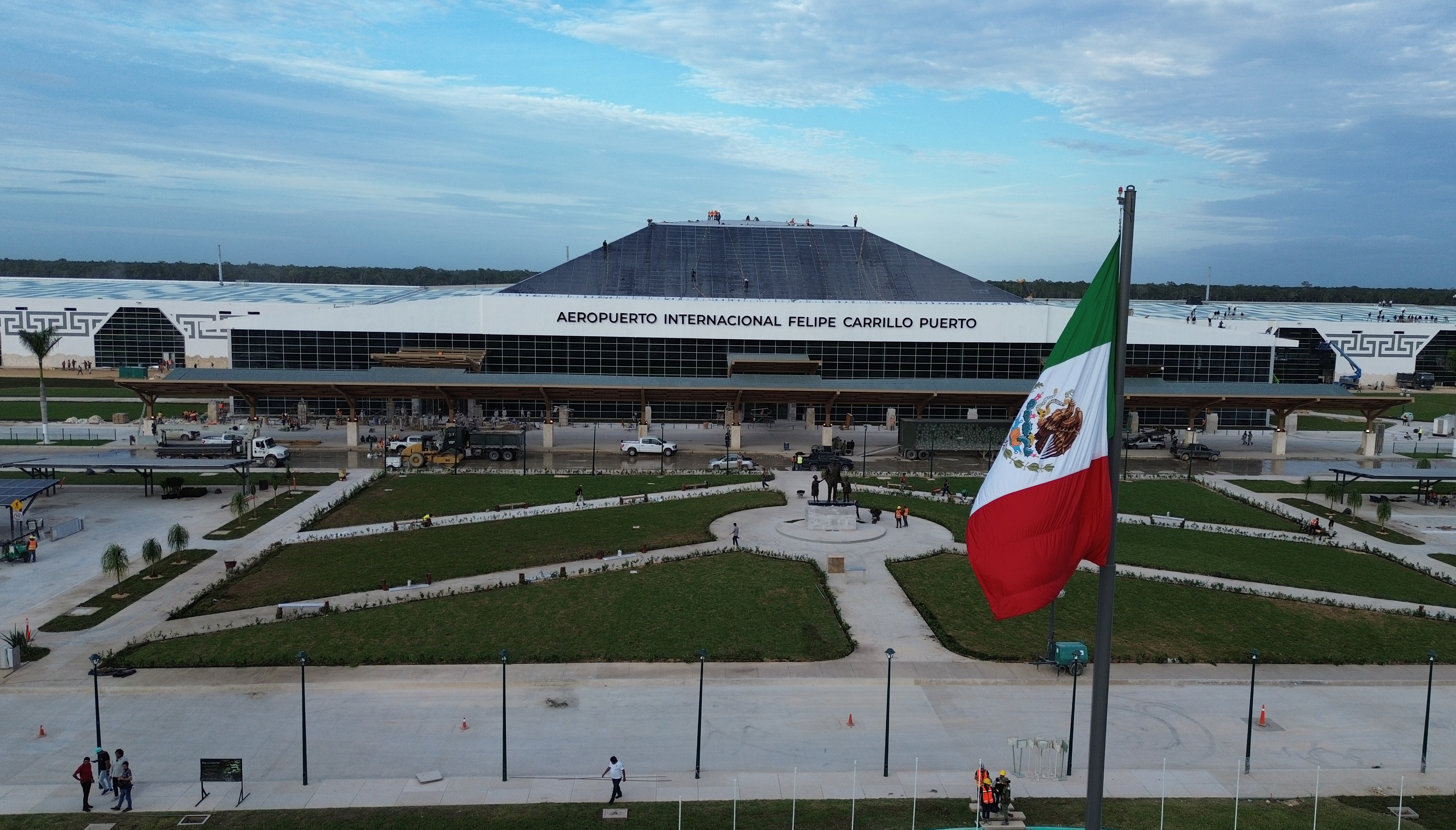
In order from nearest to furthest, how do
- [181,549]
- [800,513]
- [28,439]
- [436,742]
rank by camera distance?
[436,742] → [181,549] → [800,513] → [28,439]

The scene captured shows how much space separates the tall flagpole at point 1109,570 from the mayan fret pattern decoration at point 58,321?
108836 mm

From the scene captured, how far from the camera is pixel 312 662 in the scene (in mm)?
30391

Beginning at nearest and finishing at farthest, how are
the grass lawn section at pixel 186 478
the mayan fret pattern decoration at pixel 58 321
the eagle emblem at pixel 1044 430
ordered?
1. the eagle emblem at pixel 1044 430
2. the grass lawn section at pixel 186 478
3. the mayan fret pattern decoration at pixel 58 321

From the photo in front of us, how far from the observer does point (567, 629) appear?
3341 cm

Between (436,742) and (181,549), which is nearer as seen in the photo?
(436,742)

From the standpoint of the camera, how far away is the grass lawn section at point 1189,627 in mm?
32375

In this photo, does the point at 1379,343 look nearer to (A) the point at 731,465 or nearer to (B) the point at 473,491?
(A) the point at 731,465

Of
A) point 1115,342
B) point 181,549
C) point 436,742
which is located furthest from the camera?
point 181,549

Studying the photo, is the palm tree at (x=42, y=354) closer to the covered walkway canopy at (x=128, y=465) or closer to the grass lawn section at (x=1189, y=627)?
the covered walkway canopy at (x=128, y=465)

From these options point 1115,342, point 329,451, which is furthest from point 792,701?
point 329,451

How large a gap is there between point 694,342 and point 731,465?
2046 centimetres

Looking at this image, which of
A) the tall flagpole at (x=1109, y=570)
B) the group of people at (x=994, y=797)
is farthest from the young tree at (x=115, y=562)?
the tall flagpole at (x=1109, y=570)

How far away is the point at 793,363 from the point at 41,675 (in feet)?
186

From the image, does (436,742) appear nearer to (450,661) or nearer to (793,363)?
(450,661)
